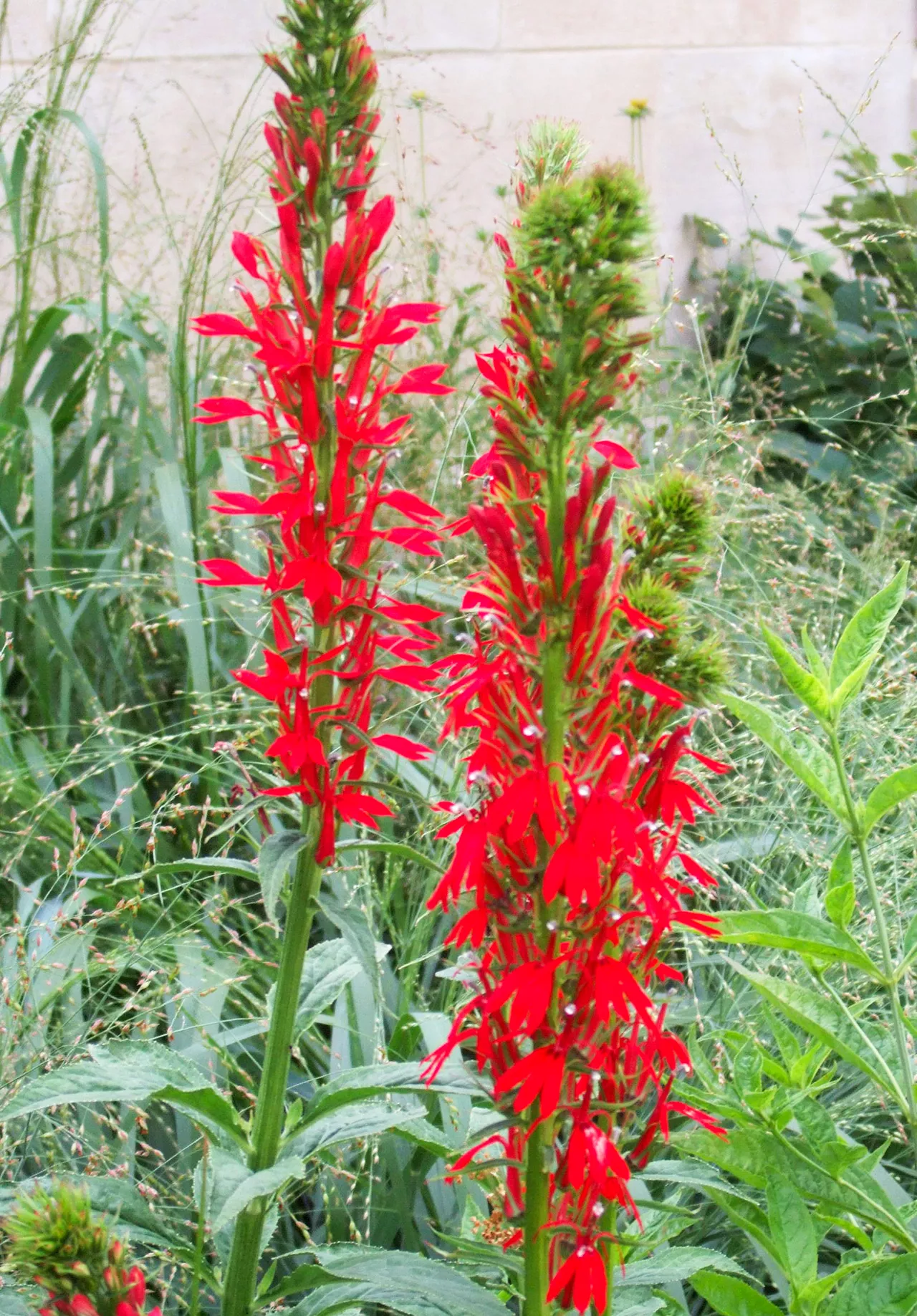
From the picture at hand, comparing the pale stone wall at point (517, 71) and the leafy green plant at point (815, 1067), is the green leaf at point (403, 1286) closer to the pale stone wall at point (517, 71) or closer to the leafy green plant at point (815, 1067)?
the leafy green plant at point (815, 1067)

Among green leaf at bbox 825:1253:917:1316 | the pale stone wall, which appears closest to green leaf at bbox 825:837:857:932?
green leaf at bbox 825:1253:917:1316

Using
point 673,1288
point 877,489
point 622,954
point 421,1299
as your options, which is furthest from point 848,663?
point 877,489

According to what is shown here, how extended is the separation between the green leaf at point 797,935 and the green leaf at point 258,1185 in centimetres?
33

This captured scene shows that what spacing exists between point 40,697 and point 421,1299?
155 cm

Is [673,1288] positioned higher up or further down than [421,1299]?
further down

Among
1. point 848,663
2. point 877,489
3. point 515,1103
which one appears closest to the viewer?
point 515,1103

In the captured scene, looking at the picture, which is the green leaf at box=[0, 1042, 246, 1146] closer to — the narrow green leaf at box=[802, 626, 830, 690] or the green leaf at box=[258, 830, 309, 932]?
the green leaf at box=[258, 830, 309, 932]

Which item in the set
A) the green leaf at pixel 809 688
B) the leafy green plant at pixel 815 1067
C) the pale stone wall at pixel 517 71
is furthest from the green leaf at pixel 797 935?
the pale stone wall at pixel 517 71

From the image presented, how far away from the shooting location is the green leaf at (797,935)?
2.88 ft

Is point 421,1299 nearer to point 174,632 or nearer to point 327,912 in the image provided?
point 327,912

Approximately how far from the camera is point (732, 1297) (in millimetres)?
896

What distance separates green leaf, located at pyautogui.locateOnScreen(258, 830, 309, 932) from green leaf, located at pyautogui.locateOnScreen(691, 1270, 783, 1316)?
1.26 ft

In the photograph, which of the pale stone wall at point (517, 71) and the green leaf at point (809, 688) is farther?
the pale stone wall at point (517, 71)

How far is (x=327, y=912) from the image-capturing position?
3.02ft
